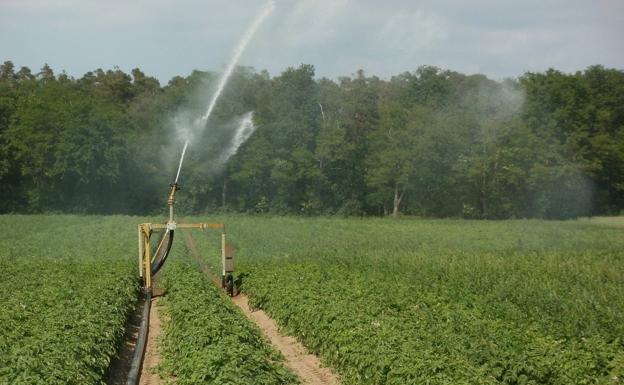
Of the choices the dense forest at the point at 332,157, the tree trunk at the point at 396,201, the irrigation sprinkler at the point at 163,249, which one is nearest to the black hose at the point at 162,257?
the irrigation sprinkler at the point at 163,249

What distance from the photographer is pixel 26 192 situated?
73250mm

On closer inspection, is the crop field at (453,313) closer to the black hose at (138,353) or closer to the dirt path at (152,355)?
the dirt path at (152,355)

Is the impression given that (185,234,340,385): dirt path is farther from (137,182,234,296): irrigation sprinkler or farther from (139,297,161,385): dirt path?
(139,297,161,385): dirt path

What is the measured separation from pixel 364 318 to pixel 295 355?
6.23 ft

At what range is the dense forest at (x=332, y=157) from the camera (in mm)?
71312

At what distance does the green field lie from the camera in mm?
10773

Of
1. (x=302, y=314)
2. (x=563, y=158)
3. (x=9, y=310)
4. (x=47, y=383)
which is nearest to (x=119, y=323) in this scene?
(x=9, y=310)

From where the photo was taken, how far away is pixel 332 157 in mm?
78375

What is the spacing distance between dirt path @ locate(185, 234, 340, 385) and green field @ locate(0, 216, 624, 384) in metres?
0.26

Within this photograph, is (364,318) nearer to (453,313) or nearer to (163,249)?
(453,313)

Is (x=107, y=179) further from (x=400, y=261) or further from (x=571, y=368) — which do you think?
(x=571, y=368)

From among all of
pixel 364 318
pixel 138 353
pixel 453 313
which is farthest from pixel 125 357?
pixel 453 313

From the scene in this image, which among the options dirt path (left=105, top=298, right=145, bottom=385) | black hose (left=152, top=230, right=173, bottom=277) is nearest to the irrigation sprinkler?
black hose (left=152, top=230, right=173, bottom=277)

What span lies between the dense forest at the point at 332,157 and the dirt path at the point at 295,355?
46.1m
